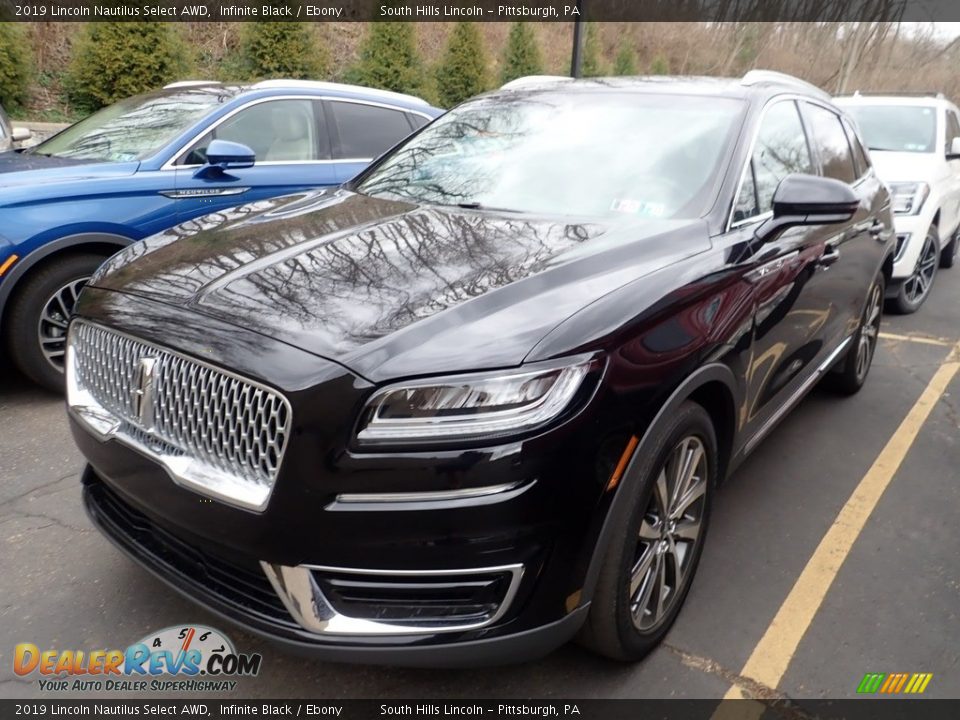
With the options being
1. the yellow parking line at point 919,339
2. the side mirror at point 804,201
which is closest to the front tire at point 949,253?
the yellow parking line at point 919,339

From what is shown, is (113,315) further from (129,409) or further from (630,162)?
(630,162)

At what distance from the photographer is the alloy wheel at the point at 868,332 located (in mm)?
4434

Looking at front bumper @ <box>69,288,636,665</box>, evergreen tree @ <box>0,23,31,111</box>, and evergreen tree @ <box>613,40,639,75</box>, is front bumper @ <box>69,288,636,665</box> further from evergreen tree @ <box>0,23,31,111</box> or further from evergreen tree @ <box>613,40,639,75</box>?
evergreen tree @ <box>613,40,639,75</box>

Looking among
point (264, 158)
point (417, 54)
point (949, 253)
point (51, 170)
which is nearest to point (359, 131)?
point (264, 158)

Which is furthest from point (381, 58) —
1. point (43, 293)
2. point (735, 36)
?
point (735, 36)

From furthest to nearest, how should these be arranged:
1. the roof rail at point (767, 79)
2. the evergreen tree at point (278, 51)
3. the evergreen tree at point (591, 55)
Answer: the evergreen tree at point (591, 55) → the evergreen tree at point (278, 51) → the roof rail at point (767, 79)

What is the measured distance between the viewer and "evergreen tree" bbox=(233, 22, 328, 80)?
14.4 m

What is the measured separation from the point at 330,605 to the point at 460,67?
691 inches

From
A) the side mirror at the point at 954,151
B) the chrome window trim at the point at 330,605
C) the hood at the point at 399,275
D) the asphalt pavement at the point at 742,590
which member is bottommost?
the asphalt pavement at the point at 742,590

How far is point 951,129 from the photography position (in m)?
7.51

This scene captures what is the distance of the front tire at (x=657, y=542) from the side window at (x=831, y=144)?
199 centimetres

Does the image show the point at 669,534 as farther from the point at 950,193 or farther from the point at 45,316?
the point at 950,193

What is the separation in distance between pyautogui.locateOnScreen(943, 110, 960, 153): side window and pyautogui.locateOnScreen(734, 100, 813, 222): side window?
4554 millimetres

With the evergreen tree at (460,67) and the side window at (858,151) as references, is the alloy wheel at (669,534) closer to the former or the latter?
the side window at (858,151)
